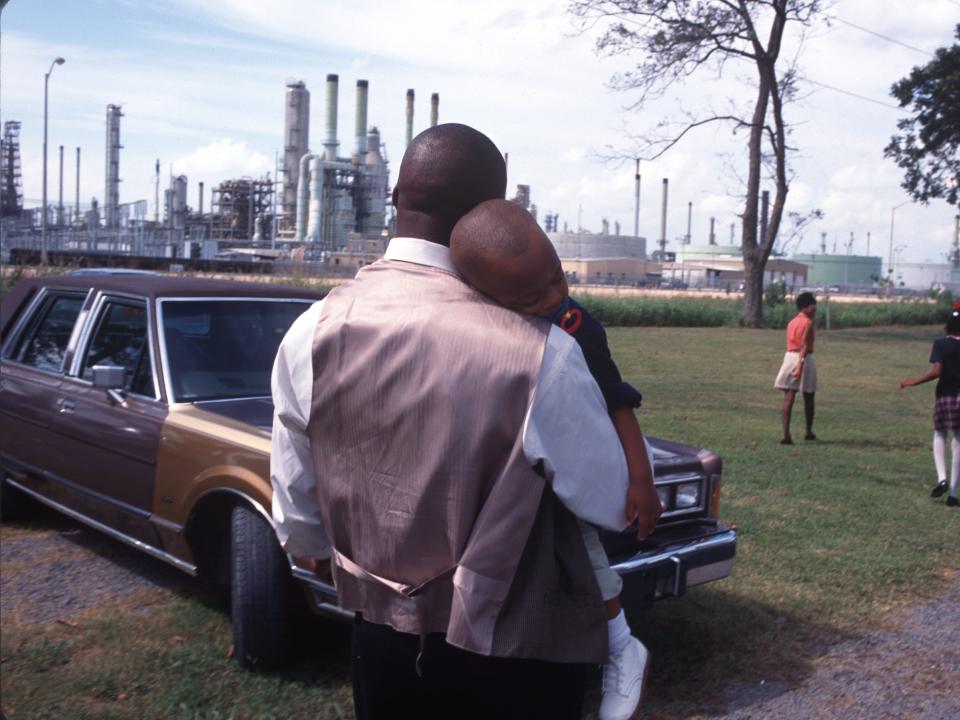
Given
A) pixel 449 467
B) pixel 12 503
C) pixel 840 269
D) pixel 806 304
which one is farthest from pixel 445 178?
pixel 840 269


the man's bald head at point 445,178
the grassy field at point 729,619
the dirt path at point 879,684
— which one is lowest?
the dirt path at point 879,684

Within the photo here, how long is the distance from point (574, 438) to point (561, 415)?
0.05m

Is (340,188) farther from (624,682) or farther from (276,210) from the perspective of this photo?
(624,682)

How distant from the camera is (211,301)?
574 cm

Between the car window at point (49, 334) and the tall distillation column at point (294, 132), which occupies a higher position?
the tall distillation column at point (294, 132)

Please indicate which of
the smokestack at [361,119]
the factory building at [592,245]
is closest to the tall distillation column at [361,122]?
the smokestack at [361,119]

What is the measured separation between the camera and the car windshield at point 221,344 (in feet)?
17.5

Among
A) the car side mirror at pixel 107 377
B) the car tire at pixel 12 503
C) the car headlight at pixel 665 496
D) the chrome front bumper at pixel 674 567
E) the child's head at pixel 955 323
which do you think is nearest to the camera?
the chrome front bumper at pixel 674 567

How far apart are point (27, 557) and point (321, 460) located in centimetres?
474

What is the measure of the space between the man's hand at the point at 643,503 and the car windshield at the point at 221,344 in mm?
3567

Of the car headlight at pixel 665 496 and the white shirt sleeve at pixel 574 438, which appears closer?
the white shirt sleeve at pixel 574 438

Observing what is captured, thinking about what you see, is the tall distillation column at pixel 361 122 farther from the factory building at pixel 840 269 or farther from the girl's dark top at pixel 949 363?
the girl's dark top at pixel 949 363

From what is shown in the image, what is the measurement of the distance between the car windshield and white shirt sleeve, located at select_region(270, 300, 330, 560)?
3091 millimetres

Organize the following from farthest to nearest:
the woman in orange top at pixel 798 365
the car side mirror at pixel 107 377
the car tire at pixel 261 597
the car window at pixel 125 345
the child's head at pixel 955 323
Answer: the woman in orange top at pixel 798 365 < the child's head at pixel 955 323 < the car window at pixel 125 345 < the car side mirror at pixel 107 377 < the car tire at pixel 261 597
